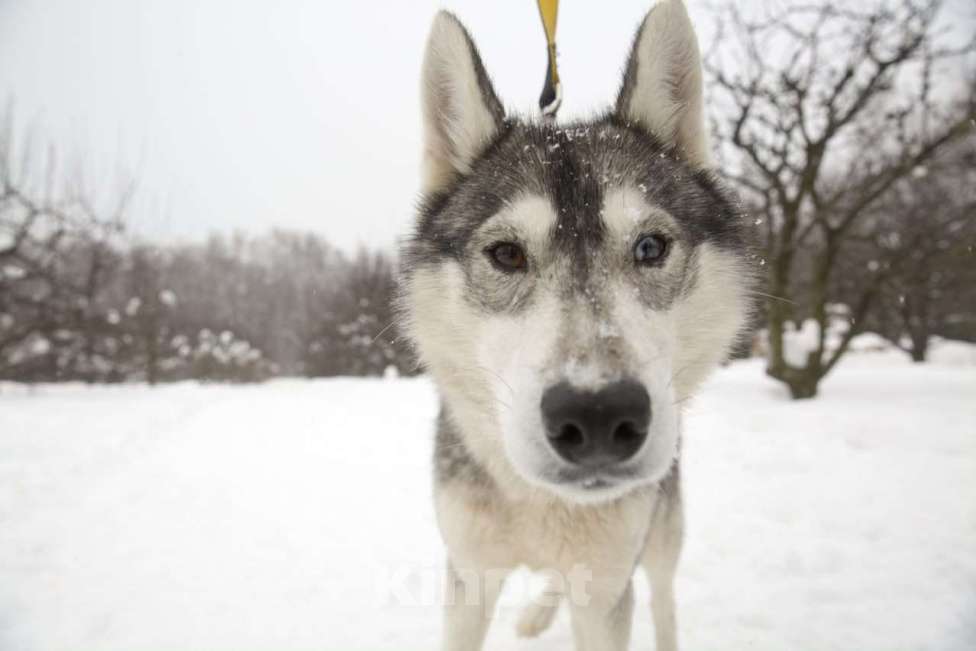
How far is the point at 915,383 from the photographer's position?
9391mm

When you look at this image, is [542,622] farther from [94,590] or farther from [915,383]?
[915,383]

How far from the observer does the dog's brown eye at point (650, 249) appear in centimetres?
190

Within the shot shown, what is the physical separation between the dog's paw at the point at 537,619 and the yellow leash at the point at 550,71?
2893mm

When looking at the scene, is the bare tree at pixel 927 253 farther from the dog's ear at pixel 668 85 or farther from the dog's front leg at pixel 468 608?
the dog's front leg at pixel 468 608

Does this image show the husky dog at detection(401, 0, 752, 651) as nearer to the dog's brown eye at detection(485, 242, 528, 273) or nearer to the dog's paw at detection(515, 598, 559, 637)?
the dog's brown eye at detection(485, 242, 528, 273)

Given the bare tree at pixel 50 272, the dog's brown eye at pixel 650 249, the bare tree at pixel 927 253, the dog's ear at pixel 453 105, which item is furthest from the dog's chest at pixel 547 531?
the bare tree at pixel 50 272

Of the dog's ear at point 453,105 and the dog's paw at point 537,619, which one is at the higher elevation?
the dog's ear at point 453,105

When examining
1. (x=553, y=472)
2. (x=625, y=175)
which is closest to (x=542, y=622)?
(x=553, y=472)

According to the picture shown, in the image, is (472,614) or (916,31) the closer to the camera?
(472,614)

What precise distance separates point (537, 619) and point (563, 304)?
7.85 ft

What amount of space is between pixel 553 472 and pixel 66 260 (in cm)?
1499

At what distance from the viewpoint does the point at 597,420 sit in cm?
137

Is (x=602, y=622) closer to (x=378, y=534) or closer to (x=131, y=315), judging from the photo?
(x=378, y=534)

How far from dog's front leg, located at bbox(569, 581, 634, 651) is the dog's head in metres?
0.71
